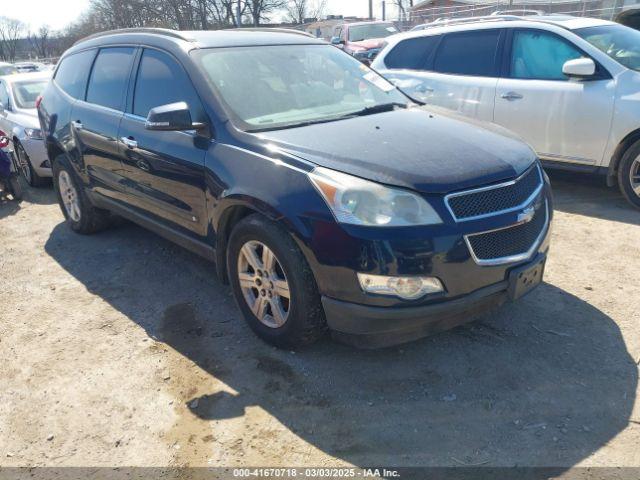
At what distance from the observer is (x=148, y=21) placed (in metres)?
50.1

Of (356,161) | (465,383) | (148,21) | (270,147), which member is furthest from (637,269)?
(148,21)

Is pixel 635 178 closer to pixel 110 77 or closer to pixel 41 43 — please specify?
pixel 110 77

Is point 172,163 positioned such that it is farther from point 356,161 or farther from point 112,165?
point 356,161

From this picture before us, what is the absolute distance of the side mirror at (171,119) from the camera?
332 cm

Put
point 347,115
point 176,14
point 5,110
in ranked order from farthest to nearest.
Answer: point 176,14 → point 5,110 → point 347,115

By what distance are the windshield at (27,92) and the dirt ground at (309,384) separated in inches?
202

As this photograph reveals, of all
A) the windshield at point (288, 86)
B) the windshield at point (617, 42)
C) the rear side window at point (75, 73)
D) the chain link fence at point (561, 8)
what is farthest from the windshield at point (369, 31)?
the windshield at point (288, 86)

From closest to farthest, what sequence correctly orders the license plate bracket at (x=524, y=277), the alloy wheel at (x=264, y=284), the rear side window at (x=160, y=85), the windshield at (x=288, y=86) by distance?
the license plate bracket at (x=524, y=277)
the alloy wheel at (x=264, y=284)
the windshield at (x=288, y=86)
the rear side window at (x=160, y=85)

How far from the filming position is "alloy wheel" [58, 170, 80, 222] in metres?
5.53

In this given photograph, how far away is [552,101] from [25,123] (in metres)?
6.87

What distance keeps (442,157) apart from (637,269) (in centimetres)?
218

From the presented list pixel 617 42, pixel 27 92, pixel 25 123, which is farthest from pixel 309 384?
pixel 27 92

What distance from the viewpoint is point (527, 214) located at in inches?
117

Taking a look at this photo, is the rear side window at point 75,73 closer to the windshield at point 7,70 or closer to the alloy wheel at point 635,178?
the alloy wheel at point 635,178
